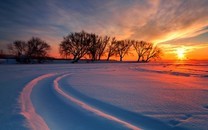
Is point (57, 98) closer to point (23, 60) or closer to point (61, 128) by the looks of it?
point (61, 128)

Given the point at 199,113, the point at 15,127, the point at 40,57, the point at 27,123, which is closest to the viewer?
the point at 15,127

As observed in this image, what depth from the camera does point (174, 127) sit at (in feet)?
7.04

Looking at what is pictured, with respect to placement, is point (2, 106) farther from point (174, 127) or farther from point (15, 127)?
Answer: point (174, 127)

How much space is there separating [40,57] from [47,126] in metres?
42.0

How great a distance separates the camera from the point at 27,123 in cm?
213

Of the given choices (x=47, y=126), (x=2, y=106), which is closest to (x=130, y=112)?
(x=47, y=126)

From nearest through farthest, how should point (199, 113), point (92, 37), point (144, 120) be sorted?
point (144, 120), point (199, 113), point (92, 37)

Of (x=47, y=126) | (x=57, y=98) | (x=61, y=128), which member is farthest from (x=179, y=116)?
(x=57, y=98)

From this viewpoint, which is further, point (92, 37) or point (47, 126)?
point (92, 37)

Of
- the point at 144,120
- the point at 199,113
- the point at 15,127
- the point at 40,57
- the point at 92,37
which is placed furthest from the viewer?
the point at 92,37

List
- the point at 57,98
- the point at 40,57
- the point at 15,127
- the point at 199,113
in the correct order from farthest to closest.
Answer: the point at 40,57 < the point at 57,98 < the point at 199,113 < the point at 15,127

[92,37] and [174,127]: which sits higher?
[92,37]

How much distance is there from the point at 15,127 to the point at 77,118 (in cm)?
95

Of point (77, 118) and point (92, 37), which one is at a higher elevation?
point (92, 37)
